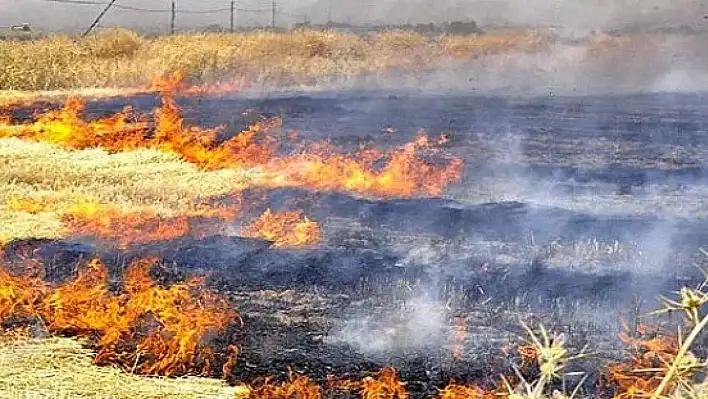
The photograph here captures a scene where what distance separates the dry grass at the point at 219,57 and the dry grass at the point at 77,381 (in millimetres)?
16824

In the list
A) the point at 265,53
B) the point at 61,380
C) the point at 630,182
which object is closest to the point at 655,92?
the point at 265,53

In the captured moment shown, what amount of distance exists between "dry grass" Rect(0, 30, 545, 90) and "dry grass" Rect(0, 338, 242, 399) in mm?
16824

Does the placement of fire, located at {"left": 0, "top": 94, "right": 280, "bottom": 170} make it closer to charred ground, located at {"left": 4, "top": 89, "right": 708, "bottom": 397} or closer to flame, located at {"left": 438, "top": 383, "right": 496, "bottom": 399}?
charred ground, located at {"left": 4, "top": 89, "right": 708, "bottom": 397}

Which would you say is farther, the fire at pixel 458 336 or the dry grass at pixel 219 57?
the dry grass at pixel 219 57

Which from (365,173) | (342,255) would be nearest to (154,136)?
(365,173)

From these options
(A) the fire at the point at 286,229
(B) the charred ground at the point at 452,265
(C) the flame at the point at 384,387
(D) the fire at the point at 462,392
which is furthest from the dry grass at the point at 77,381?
(A) the fire at the point at 286,229

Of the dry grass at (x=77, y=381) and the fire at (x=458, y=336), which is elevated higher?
the fire at (x=458, y=336)

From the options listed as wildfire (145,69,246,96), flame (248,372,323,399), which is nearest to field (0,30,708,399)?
flame (248,372,323,399)

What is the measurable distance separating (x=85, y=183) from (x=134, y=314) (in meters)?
5.72

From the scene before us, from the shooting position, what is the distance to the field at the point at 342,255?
6.32m

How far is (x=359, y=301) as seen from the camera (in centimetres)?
782

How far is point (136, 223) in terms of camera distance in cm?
1020

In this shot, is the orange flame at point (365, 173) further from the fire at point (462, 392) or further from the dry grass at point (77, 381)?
the dry grass at point (77, 381)

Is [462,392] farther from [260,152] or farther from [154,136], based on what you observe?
[154,136]
